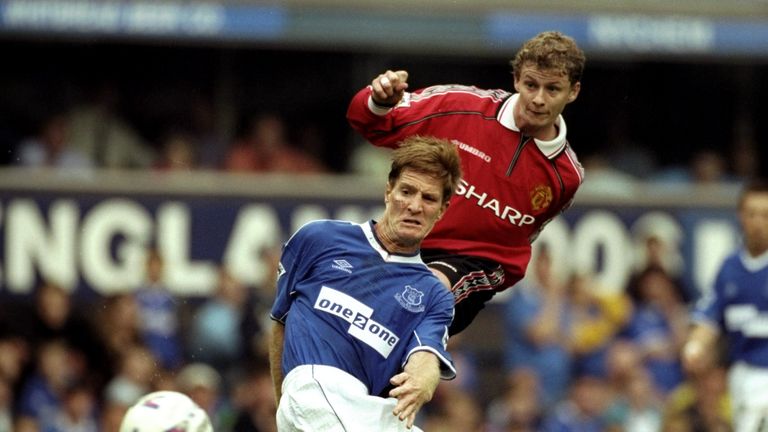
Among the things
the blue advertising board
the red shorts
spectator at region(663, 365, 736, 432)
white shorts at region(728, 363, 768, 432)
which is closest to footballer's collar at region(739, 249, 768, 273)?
white shorts at region(728, 363, 768, 432)

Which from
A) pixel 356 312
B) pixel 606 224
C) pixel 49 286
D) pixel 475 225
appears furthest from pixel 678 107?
pixel 356 312

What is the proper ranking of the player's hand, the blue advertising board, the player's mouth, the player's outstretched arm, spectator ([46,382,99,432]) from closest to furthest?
the player's outstretched arm < the player's mouth < the player's hand < spectator ([46,382,99,432]) < the blue advertising board

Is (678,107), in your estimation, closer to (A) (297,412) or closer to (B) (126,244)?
(B) (126,244)

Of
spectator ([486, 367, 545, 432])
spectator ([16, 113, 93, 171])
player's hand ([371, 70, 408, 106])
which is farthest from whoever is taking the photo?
spectator ([16, 113, 93, 171])

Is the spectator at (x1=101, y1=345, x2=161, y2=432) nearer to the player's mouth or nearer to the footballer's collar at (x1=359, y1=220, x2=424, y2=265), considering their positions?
the footballer's collar at (x1=359, y1=220, x2=424, y2=265)

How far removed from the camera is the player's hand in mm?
7895

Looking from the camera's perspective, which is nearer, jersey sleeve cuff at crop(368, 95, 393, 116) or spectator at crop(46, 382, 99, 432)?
jersey sleeve cuff at crop(368, 95, 393, 116)

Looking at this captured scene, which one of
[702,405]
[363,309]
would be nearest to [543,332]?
→ [702,405]

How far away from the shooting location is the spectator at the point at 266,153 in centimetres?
1702

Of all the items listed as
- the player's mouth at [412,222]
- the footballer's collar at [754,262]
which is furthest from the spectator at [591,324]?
the player's mouth at [412,222]

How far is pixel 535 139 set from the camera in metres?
8.42

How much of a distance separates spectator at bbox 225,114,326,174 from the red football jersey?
337 inches

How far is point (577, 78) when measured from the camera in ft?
26.7

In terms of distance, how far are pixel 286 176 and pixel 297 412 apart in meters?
9.64
